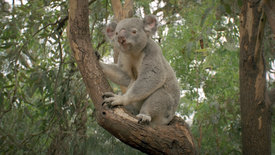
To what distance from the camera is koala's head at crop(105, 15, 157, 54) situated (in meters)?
3.15

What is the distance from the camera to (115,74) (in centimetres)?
355

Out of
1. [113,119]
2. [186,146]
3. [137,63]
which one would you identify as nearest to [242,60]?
[137,63]

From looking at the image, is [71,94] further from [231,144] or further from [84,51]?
[231,144]

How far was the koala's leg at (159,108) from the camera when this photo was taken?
114 inches

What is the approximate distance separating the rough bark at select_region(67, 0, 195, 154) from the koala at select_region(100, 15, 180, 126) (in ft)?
0.78

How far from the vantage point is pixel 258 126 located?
141 inches

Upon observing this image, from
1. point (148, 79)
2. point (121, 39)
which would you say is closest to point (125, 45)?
point (121, 39)

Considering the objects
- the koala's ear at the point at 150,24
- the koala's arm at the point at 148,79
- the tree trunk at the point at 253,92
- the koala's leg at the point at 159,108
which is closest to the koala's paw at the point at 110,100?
the koala's arm at the point at 148,79

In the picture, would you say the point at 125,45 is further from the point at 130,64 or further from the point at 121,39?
the point at 130,64

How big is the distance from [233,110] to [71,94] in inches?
104

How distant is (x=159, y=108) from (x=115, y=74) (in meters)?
0.92

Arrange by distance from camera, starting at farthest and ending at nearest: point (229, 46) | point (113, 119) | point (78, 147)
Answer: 1. point (78, 147)
2. point (229, 46)
3. point (113, 119)

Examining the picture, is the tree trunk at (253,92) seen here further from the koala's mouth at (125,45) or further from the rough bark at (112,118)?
the koala's mouth at (125,45)

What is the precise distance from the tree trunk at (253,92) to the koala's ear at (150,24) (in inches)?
52.9
